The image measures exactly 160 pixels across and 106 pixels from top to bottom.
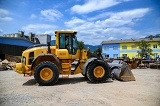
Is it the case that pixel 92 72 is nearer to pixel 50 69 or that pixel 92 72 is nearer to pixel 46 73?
pixel 50 69

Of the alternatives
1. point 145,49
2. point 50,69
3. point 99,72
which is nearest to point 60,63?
point 50,69

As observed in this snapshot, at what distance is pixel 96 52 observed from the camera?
11375 millimetres

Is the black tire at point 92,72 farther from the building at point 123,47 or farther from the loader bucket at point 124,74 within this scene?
the building at point 123,47

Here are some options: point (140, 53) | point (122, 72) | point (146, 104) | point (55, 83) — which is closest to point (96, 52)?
point (122, 72)

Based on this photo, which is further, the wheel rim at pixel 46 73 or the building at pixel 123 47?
the building at pixel 123 47

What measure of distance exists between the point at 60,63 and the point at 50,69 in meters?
0.65

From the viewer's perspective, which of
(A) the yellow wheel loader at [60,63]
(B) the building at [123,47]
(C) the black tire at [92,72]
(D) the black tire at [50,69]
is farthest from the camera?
(B) the building at [123,47]

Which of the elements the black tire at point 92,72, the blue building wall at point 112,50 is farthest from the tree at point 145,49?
the black tire at point 92,72

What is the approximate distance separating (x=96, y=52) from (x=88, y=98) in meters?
4.95

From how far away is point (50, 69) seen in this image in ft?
32.2

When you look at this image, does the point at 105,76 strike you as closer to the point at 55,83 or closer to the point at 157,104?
the point at 55,83

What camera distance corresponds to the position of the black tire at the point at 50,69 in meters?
9.66

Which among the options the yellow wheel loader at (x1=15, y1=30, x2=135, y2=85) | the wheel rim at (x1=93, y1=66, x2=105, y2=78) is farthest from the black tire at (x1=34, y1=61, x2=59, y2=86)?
the wheel rim at (x1=93, y1=66, x2=105, y2=78)

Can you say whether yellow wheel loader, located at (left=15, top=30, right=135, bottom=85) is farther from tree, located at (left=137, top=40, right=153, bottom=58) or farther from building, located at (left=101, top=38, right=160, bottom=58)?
building, located at (left=101, top=38, right=160, bottom=58)
